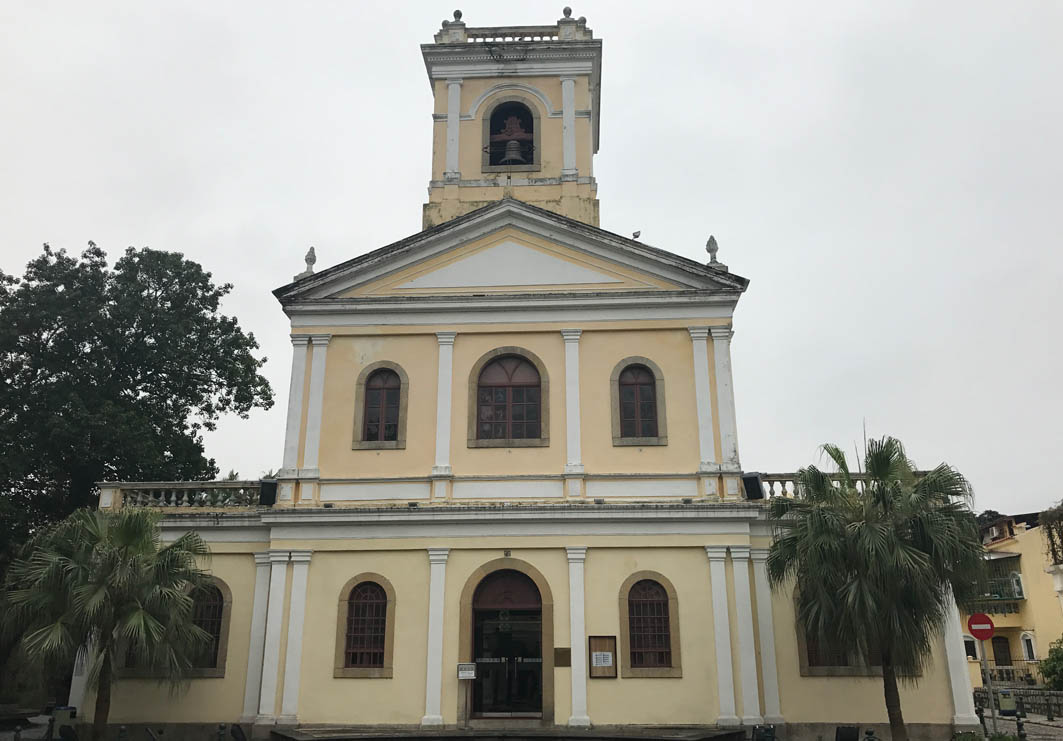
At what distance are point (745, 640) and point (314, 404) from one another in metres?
10.1

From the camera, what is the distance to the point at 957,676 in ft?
56.7

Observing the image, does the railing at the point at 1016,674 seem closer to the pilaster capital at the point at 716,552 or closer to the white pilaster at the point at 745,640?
the white pilaster at the point at 745,640

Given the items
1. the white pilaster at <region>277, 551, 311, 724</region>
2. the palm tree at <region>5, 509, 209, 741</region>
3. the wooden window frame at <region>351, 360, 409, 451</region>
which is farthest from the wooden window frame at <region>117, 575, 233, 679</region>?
the wooden window frame at <region>351, 360, 409, 451</region>

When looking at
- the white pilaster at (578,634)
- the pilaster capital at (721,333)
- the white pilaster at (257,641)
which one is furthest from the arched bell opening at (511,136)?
the white pilaster at (257,641)

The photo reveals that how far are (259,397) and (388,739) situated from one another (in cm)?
1497

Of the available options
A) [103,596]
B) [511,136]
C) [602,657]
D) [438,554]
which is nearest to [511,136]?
[511,136]

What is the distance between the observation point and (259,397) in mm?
28547

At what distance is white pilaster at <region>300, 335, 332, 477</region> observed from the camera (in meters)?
18.8

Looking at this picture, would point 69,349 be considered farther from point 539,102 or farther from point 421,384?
point 539,102

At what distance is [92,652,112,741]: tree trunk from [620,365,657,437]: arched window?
34.6ft

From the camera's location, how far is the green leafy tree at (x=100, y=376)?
23.4 m

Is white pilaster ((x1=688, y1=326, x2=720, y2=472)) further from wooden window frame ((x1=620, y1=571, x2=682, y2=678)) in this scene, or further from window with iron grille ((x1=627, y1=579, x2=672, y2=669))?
window with iron grille ((x1=627, y1=579, x2=672, y2=669))

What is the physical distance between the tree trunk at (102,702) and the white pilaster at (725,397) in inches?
478

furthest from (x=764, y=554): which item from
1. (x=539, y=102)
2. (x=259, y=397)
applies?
(x=259, y=397)
